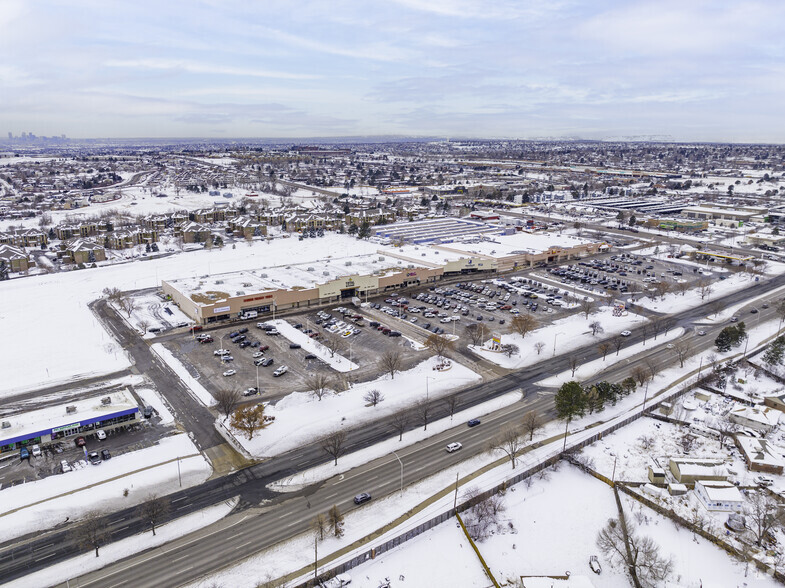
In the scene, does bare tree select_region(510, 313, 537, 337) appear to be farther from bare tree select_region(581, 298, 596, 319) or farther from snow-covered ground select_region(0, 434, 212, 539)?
snow-covered ground select_region(0, 434, 212, 539)

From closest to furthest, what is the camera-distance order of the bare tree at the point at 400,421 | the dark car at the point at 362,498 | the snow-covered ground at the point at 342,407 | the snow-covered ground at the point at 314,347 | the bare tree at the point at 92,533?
the bare tree at the point at 92,533 < the dark car at the point at 362,498 < the snow-covered ground at the point at 342,407 < the bare tree at the point at 400,421 < the snow-covered ground at the point at 314,347

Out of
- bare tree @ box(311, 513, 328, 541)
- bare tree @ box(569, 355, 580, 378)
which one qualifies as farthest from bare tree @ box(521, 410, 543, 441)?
bare tree @ box(311, 513, 328, 541)

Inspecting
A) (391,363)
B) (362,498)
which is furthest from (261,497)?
(391,363)

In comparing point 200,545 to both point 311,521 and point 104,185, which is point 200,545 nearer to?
point 311,521

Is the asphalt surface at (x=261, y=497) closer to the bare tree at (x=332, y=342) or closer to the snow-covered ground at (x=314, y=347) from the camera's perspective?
the snow-covered ground at (x=314, y=347)

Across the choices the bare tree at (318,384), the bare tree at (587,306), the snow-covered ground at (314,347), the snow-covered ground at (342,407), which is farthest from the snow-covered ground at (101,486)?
the bare tree at (587,306)

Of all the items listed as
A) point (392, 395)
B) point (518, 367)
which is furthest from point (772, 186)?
point (392, 395)

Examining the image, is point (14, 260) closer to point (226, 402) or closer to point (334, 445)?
point (226, 402)
